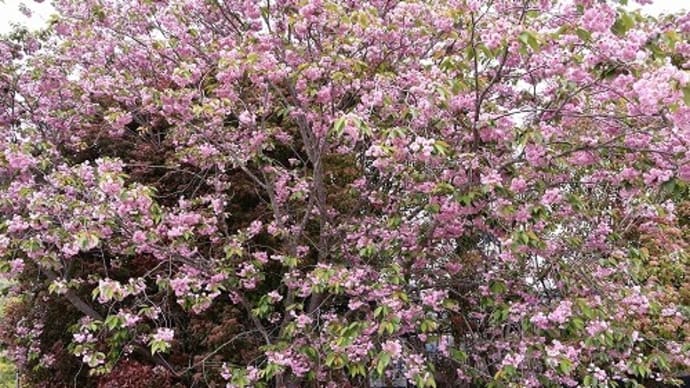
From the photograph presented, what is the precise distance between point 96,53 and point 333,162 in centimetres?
211

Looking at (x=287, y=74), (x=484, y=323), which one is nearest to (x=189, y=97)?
(x=287, y=74)

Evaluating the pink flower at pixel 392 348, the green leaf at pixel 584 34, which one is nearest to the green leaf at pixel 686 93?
the green leaf at pixel 584 34

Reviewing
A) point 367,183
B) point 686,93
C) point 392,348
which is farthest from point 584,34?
point 367,183

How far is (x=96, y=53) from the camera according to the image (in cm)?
479

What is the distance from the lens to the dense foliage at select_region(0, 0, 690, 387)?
329 centimetres

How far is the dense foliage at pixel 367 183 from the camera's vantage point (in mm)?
3293

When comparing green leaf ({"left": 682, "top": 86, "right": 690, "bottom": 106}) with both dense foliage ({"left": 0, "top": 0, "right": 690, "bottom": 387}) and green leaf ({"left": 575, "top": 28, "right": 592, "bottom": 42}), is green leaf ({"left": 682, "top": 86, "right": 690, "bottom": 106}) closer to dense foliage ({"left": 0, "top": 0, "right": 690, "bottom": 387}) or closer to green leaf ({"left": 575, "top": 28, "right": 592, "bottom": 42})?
dense foliage ({"left": 0, "top": 0, "right": 690, "bottom": 387})

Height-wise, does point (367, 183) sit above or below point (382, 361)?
above

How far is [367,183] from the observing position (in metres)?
4.82

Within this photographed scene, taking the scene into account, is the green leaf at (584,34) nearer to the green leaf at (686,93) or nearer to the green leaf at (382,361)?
the green leaf at (686,93)

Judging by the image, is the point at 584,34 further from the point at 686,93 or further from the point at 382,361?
the point at 382,361

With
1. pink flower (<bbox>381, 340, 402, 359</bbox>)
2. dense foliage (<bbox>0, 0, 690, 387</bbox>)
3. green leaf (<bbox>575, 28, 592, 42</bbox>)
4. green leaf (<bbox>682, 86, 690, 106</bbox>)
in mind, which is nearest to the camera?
green leaf (<bbox>682, 86, 690, 106</bbox>)

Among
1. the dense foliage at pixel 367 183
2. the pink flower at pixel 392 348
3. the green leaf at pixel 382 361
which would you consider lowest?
the green leaf at pixel 382 361

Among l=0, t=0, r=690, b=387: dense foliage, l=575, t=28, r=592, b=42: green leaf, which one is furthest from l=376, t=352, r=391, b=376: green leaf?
l=575, t=28, r=592, b=42: green leaf
